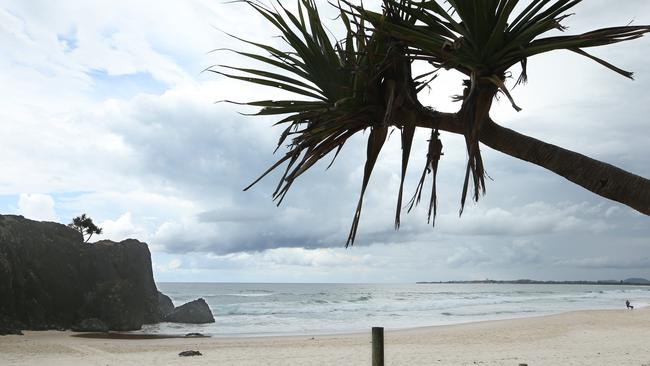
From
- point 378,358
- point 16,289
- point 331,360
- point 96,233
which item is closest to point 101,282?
point 16,289

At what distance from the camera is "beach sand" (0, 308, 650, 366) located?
14148mm

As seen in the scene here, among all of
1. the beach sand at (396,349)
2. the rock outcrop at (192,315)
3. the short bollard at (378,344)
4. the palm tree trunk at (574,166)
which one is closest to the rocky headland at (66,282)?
the rock outcrop at (192,315)

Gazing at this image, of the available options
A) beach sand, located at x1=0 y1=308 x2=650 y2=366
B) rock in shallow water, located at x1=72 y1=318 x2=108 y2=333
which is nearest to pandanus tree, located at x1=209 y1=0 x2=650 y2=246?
beach sand, located at x1=0 y1=308 x2=650 y2=366

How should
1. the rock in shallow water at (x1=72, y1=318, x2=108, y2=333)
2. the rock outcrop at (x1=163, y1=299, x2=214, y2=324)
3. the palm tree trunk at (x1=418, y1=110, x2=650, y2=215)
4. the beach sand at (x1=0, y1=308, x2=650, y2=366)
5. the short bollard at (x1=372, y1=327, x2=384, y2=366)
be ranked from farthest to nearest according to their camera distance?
the rock outcrop at (x1=163, y1=299, x2=214, y2=324)
the rock in shallow water at (x1=72, y1=318, x2=108, y2=333)
the beach sand at (x1=0, y1=308, x2=650, y2=366)
the short bollard at (x1=372, y1=327, x2=384, y2=366)
the palm tree trunk at (x1=418, y1=110, x2=650, y2=215)

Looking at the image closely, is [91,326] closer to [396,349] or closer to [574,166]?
[396,349]

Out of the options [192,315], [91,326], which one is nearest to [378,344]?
[91,326]

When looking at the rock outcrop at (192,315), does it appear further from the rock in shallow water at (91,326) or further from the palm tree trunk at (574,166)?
the palm tree trunk at (574,166)

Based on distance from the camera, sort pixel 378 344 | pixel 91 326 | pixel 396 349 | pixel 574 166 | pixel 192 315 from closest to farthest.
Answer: pixel 574 166 → pixel 378 344 → pixel 396 349 → pixel 91 326 → pixel 192 315

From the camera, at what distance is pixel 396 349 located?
16969 millimetres

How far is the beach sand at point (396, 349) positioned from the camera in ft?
46.4

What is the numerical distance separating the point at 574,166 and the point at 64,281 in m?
31.2

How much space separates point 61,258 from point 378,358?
30339 mm

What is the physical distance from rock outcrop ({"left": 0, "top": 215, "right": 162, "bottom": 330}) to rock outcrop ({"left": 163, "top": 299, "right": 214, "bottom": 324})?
106 cm

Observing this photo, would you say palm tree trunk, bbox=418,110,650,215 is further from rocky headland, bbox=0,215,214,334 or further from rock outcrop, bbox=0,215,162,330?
rock outcrop, bbox=0,215,162,330
